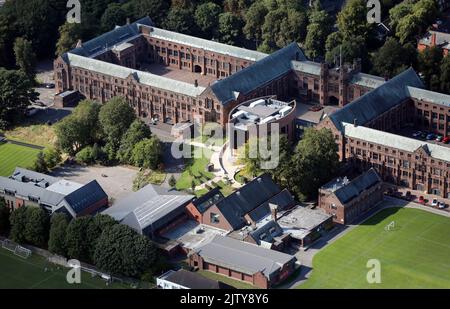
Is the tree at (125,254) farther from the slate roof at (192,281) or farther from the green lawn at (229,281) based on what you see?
the green lawn at (229,281)

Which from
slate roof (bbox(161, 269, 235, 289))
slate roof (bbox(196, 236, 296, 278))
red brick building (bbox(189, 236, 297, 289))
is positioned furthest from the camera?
slate roof (bbox(196, 236, 296, 278))

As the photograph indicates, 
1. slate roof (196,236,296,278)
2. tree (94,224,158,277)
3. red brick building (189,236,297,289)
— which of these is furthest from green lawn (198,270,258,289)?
tree (94,224,158,277)

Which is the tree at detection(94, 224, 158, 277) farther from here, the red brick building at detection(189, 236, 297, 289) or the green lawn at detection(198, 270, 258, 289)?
the red brick building at detection(189, 236, 297, 289)

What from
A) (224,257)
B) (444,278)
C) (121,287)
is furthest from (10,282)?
(444,278)

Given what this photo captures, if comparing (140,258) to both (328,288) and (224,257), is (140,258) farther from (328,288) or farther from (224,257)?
(328,288)

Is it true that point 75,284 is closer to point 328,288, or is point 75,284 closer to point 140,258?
point 140,258
